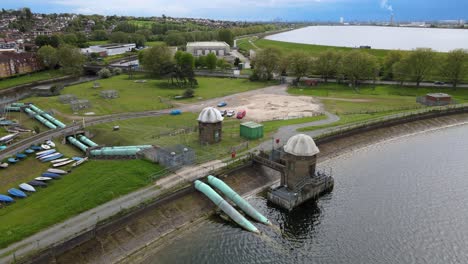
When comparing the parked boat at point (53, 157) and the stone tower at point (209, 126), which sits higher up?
the stone tower at point (209, 126)

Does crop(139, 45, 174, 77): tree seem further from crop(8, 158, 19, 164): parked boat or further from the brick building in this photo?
crop(8, 158, 19, 164): parked boat

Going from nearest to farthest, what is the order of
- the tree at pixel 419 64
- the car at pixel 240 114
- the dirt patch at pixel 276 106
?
the car at pixel 240 114 → the dirt patch at pixel 276 106 → the tree at pixel 419 64

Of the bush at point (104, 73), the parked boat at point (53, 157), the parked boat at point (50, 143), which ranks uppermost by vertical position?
the bush at point (104, 73)

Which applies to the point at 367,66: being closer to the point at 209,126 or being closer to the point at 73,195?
the point at 209,126

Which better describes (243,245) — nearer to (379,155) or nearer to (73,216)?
(73,216)

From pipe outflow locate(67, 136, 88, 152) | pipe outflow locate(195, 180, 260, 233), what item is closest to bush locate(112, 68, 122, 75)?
pipe outflow locate(67, 136, 88, 152)

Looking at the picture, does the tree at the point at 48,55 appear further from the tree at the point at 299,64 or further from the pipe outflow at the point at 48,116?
the tree at the point at 299,64

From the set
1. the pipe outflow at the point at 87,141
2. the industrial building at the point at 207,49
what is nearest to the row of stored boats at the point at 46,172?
the pipe outflow at the point at 87,141

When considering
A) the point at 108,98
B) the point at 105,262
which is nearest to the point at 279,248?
the point at 105,262
